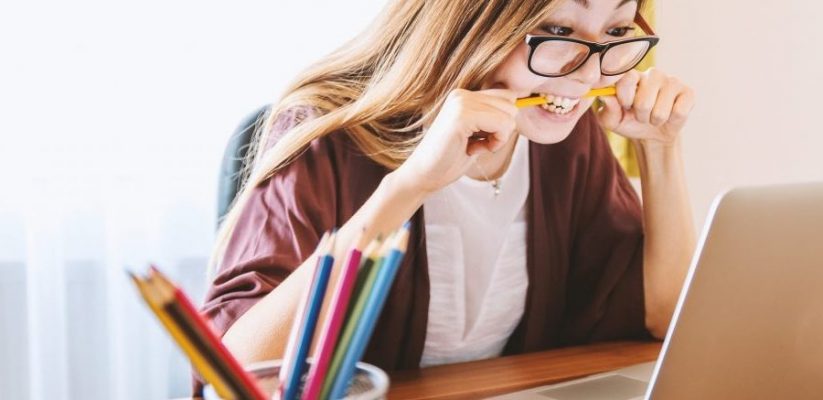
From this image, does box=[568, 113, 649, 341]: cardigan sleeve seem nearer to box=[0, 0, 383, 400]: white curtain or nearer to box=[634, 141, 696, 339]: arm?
box=[634, 141, 696, 339]: arm

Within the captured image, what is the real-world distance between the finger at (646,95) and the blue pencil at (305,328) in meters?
0.79

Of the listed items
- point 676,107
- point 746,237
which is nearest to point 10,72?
point 676,107

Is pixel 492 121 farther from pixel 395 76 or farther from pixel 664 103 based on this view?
pixel 664 103

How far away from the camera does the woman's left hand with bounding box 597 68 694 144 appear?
1.10 metres

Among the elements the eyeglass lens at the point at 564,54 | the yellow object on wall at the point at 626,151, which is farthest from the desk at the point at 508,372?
the yellow object on wall at the point at 626,151

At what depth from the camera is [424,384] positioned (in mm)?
798

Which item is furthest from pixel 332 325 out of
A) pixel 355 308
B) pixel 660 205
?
pixel 660 205

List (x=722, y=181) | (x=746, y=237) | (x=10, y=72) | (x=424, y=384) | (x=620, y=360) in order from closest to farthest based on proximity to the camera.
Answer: (x=746, y=237), (x=424, y=384), (x=620, y=360), (x=10, y=72), (x=722, y=181)

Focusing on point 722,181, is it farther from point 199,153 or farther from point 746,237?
point 746,237

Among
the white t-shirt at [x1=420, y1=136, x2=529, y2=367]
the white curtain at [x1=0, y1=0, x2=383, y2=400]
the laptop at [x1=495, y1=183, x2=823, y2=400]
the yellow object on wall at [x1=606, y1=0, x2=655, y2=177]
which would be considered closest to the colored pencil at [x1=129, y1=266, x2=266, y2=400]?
the laptop at [x1=495, y1=183, x2=823, y2=400]

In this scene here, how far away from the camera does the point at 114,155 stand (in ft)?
5.24

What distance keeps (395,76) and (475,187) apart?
0.77 feet

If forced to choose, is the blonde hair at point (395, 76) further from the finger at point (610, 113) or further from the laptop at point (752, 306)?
the laptop at point (752, 306)

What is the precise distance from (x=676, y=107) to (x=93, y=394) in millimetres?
1246
